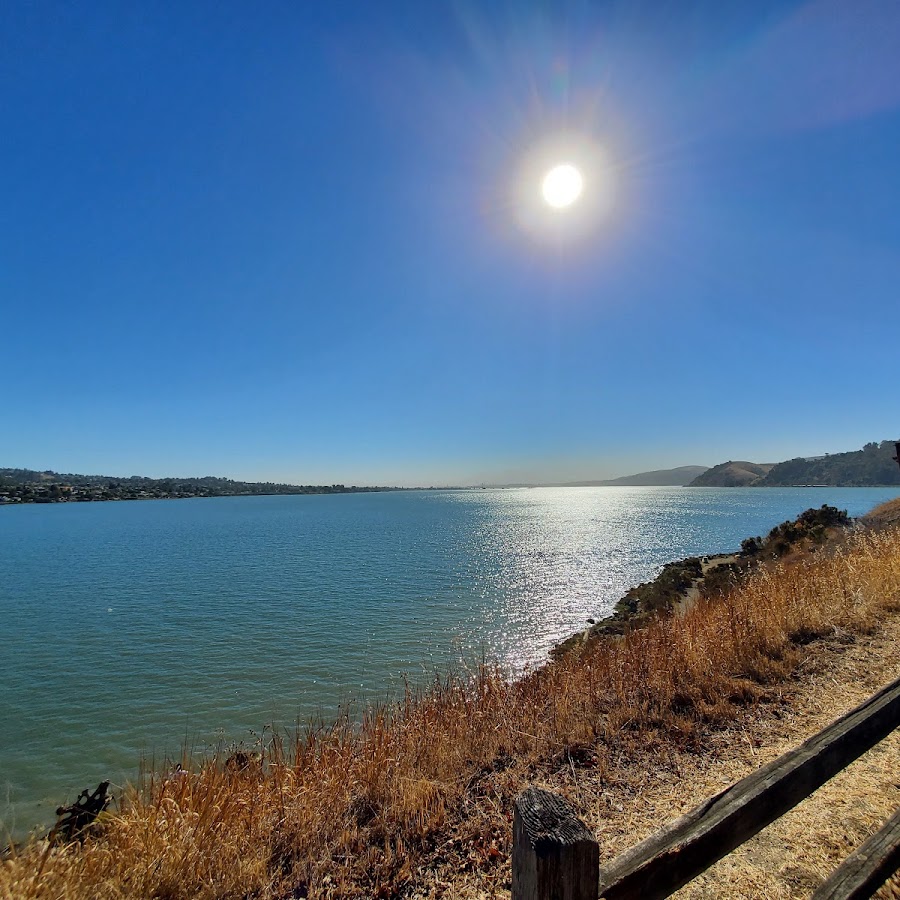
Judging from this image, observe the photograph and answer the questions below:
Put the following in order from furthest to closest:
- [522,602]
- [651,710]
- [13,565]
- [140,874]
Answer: [13,565] → [522,602] → [651,710] → [140,874]

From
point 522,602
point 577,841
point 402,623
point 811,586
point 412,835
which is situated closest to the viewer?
point 577,841

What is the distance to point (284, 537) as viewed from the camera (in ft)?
197

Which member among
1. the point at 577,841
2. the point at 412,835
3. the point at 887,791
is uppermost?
the point at 577,841

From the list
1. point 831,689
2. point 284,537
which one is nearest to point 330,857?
point 831,689

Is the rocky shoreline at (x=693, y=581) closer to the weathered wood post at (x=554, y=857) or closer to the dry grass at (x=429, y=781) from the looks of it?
the dry grass at (x=429, y=781)

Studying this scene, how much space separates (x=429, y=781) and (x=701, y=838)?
3250mm

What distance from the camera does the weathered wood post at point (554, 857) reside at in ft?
5.50

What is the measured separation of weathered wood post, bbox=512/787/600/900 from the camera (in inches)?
66.0

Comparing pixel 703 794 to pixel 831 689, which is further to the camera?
pixel 831 689

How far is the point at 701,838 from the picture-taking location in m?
2.36

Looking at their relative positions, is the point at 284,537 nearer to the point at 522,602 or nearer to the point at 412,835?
the point at 522,602

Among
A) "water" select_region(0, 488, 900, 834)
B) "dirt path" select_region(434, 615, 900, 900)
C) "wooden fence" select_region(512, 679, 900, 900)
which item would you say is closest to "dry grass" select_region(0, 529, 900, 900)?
"dirt path" select_region(434, 615, 900, 900)

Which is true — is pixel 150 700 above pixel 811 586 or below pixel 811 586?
below

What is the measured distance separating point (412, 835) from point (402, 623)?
56.4 ft
